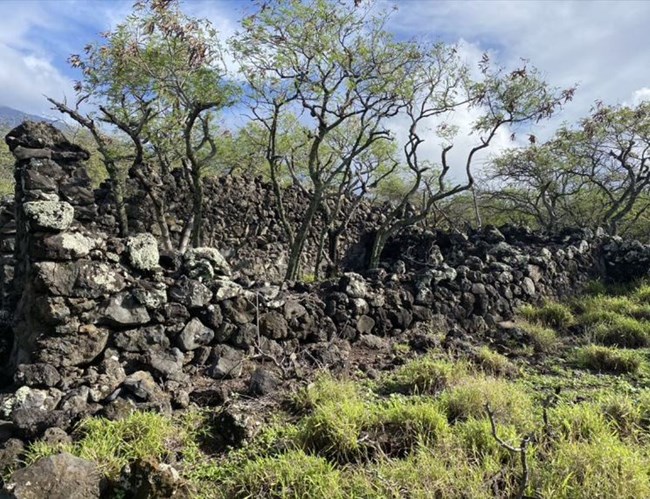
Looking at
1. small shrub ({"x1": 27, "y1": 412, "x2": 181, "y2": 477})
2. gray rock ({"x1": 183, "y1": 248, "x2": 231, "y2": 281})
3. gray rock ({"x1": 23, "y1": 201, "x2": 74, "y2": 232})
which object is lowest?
small shrub ({"x1": 27, "y1": 412, "x2": 181, "y2": 477})

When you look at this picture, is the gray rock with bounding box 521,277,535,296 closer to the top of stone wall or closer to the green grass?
the green grass

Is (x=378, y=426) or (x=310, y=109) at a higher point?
(x=310, y=109)

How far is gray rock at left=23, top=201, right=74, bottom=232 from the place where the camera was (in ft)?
14.7

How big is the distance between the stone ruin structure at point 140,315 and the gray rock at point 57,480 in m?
0.78

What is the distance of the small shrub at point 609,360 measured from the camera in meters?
5.47

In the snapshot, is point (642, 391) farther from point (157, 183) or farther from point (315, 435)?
point (157, 183)

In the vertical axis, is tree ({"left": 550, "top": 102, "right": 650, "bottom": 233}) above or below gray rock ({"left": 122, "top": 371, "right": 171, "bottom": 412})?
above

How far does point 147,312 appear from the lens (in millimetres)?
4973

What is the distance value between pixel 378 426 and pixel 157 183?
34.7 ft

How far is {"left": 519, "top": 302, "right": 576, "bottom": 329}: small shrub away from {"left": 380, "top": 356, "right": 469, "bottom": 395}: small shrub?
3.29 metres

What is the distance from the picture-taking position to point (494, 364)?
17.8ft

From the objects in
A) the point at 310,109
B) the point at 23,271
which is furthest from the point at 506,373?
the point at 310,109

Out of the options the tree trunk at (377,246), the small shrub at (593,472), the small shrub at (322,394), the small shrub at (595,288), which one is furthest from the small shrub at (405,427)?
the tree trunk at (377,246)

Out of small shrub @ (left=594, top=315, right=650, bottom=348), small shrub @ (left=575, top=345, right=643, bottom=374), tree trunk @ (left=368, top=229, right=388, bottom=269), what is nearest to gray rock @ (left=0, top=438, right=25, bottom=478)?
small shrub @ (left=575, top=345, right=643, bottom=374)
